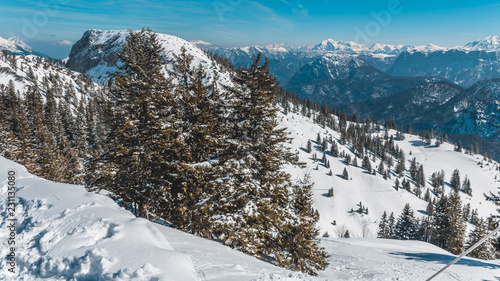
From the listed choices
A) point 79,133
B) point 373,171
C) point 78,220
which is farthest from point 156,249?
point 373,171

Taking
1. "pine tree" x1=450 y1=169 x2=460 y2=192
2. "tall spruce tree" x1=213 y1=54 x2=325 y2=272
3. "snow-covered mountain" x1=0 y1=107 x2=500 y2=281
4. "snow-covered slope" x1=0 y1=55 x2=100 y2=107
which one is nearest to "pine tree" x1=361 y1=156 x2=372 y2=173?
"pine tree" x1=450 y1=169 x2=460 y2=192

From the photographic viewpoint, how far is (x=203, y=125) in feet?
44.9

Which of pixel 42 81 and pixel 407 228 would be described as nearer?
pixel 407 228

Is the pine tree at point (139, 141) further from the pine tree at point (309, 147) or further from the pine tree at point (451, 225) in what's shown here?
the pine tree at point (309, 147)

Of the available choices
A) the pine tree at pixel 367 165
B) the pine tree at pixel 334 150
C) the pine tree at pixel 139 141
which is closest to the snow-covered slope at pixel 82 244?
the pine tree at pixel 139 141

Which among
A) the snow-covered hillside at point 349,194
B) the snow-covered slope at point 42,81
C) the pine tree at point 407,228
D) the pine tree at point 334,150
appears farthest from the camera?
the pine tree at point 334,150

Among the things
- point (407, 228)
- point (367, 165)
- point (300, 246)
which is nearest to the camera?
point (300, 246)

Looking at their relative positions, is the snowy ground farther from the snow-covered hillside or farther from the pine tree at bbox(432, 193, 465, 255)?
the snow-covered hillside

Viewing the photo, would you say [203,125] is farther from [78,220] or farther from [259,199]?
[78,220]

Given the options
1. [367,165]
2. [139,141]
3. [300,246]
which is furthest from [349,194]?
[139,141]

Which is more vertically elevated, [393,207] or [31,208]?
[31,208]

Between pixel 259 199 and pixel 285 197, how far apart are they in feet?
7.97

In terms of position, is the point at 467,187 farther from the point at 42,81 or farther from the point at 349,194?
the point at 42,81

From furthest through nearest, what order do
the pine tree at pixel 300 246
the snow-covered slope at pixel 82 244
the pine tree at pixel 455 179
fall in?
the pine tree at pixel 455 179
the pine tree at pixel 300 246
the snow-covered slope at pixel 82 244
